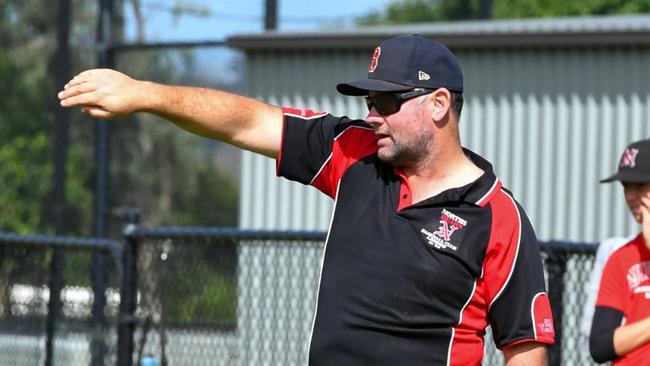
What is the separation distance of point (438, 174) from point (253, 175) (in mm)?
6314

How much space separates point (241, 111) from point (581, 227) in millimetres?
5720

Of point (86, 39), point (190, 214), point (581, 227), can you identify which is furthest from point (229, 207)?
point (581, 227)

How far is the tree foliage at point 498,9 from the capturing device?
13.0 meters

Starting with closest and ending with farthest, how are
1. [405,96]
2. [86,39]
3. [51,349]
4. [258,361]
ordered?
[405,96] → [258,361] → [51,349] → [86,39]

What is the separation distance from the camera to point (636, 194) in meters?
5.03

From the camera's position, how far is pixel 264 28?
11484 mm

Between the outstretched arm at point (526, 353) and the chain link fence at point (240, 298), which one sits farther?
the chain link fence at point (240, 298)

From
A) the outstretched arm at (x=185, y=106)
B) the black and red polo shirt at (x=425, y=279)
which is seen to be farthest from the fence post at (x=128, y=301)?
the black and red polo shirt at (x=425, y=279)

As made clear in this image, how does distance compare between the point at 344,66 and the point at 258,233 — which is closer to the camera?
the point at 258,233

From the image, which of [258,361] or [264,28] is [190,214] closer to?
[264,28]

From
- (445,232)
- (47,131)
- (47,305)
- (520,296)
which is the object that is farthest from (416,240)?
(47,131)

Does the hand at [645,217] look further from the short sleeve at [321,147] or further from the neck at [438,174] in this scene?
the short sleeve at [321,147]

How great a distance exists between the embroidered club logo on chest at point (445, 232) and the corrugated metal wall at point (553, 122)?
5401 millimetres

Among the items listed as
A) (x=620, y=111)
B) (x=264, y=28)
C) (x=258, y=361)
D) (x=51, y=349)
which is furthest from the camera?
(x=264, y=28)
